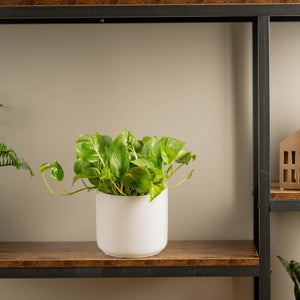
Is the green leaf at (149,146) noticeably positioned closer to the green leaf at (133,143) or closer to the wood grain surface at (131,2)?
the green leaf at (133,143)

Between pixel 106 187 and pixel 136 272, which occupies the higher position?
pixel 106 187

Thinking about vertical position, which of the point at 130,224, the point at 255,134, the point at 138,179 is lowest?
the point at 130,224

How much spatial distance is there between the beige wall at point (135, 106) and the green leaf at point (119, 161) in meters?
0.30

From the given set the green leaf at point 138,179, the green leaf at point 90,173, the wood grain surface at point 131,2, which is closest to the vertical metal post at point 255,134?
the wood grain surface at point 131,2

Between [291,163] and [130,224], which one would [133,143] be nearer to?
[130,224]

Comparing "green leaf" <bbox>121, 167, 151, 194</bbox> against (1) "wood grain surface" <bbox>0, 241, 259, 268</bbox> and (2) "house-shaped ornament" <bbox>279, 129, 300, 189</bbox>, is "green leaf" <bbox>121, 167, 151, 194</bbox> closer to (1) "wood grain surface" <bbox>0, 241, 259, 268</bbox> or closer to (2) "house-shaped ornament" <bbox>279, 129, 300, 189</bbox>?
(1) "wood grain surface" <bbox>0, 241, 259, 268</bbox>

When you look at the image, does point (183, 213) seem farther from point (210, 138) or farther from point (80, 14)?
point (80, 14)

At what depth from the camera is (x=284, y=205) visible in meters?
1.06

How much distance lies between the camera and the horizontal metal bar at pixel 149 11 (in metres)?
1.03

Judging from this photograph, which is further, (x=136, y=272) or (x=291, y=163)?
(x=291, y=163)

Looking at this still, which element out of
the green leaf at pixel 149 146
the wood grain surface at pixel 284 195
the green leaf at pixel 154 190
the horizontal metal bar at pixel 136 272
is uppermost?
the green leaf at pixel 149 146

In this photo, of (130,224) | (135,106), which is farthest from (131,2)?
(130,224)

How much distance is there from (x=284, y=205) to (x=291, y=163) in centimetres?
14

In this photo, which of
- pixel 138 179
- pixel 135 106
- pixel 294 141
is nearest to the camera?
pixel 138 179
